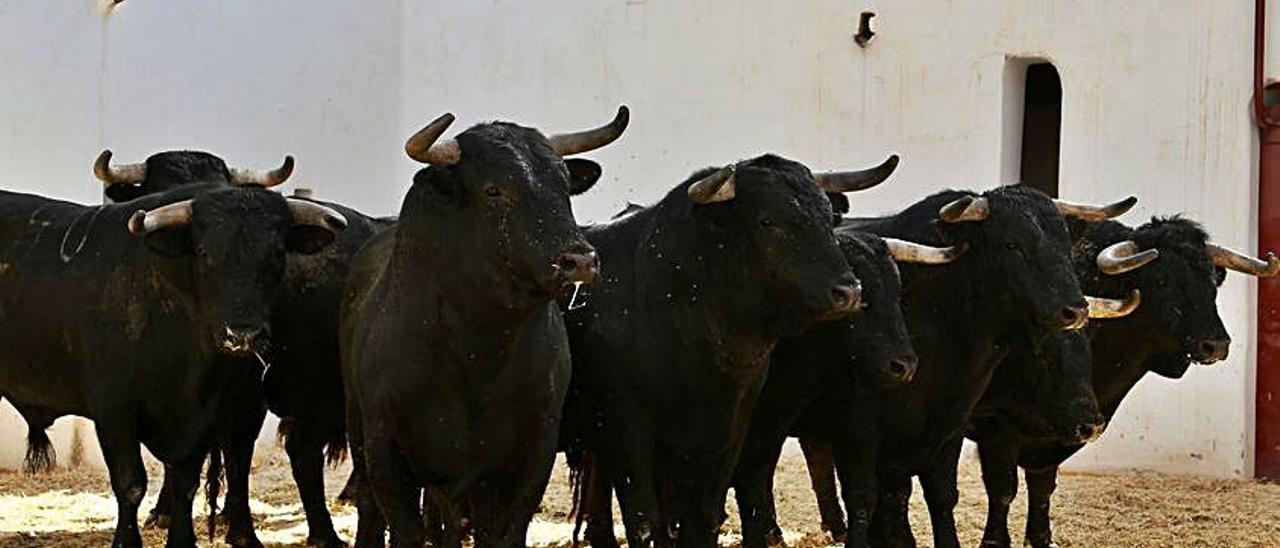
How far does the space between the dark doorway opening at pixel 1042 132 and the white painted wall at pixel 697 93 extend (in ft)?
6.67

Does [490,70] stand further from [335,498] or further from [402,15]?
[335,498]

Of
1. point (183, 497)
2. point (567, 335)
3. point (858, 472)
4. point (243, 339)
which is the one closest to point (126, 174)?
point (183, 497)

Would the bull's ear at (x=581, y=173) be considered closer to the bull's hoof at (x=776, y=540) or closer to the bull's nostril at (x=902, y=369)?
the bull's nostril at (x=902, y=369)

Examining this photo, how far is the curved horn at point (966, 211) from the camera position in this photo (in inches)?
345

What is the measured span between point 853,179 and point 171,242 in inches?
98.9

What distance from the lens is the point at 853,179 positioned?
8.36 m

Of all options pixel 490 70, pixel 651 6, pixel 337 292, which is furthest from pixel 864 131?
pixel 337 292

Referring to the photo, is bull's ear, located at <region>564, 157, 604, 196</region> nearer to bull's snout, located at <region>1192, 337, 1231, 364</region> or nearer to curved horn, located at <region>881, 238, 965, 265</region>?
curved horn, located at <region>881, 238, 965, 265</region>

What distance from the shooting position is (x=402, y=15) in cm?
1498

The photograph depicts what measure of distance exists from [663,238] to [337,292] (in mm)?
1567

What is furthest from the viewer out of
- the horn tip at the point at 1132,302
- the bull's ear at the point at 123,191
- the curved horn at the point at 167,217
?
the bull's ear at the point at 123,191

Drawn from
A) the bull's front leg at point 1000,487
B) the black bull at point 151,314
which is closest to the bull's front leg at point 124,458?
the black bull at point 151,314

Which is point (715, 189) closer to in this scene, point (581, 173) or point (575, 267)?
point (581, 173)

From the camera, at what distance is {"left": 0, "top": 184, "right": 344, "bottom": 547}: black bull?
8.14 m
